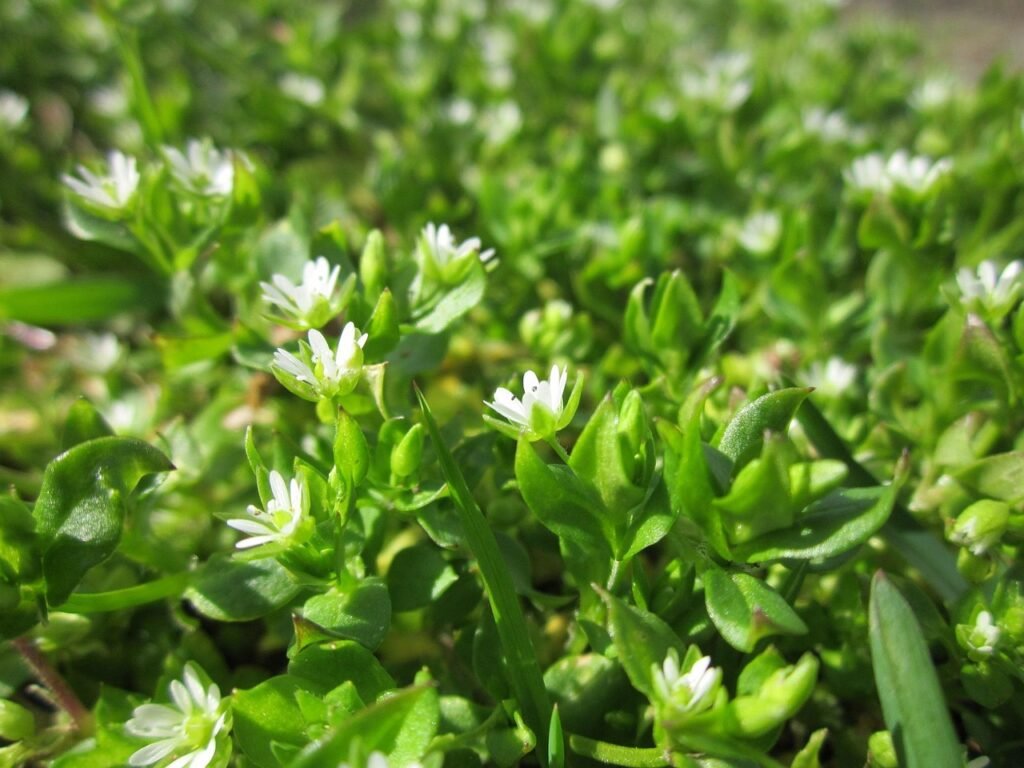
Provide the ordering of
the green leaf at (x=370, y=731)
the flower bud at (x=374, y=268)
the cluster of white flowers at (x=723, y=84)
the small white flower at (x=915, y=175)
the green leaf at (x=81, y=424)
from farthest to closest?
the cluster of white flowers at (x=723, y=84) → the small white flower at (x=915, y=175) → the flower bud at (x=374, y=268) → the green leaf at (x=81, y=424) → the green leaf at (x=370, y=731)

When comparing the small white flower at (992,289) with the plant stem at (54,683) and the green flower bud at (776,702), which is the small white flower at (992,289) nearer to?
the green flower bud at (776,702)

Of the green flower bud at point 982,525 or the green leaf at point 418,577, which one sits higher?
the green flower bud at point 982,525

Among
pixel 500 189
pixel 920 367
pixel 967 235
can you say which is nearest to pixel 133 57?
pixel 500 189

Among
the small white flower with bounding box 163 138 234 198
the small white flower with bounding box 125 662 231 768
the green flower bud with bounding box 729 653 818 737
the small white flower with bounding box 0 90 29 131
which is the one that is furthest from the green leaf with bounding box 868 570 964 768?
the small white flower with bounding box 0 90 29 131

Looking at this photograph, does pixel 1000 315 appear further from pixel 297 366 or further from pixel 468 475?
pixel 297 366

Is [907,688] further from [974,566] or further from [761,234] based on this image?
[761,234]

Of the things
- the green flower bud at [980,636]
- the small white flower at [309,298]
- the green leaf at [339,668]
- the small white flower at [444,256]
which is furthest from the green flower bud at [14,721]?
the green flower bud at [980,636]

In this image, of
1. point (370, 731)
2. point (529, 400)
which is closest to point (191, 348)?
point (529, 400)

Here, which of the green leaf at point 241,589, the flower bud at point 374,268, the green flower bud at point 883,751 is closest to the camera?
the green flower bud at point 883,751
